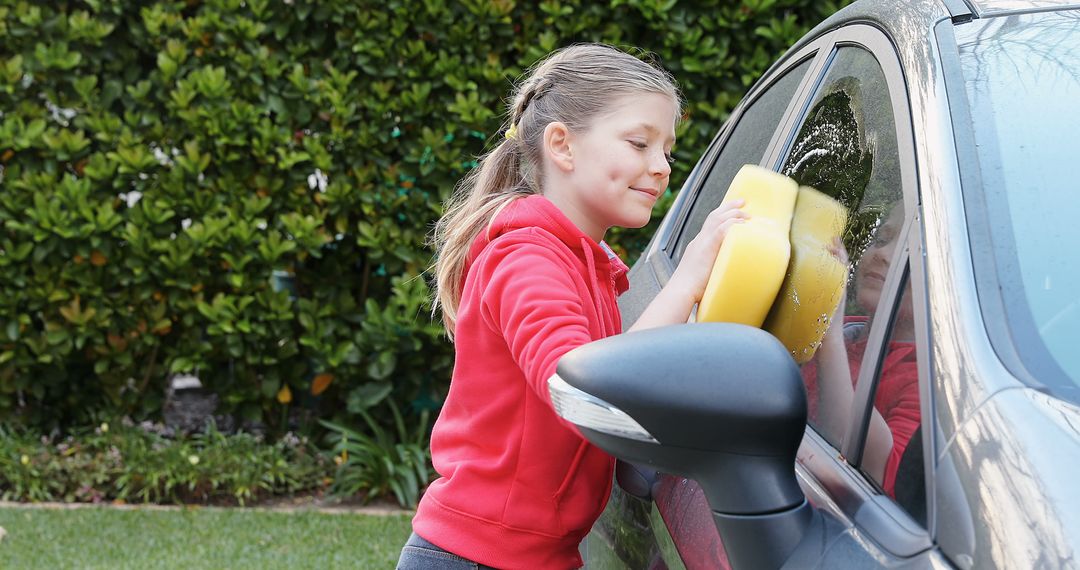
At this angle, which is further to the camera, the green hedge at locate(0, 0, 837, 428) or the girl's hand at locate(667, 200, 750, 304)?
the green hedge at locate(0, 0, 837, 428)

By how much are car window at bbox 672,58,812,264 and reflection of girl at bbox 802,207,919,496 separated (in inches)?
31.7

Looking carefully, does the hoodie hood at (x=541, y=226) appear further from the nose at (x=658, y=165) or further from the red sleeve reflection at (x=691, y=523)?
the red sleeve reflection at (x=691, y=523)

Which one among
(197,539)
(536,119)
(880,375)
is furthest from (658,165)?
(197,539)

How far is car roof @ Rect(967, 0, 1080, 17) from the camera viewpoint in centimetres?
163

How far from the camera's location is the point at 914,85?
4.97ft

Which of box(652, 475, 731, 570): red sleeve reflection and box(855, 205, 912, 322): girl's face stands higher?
box(855, 205, 912, 322): girl's face

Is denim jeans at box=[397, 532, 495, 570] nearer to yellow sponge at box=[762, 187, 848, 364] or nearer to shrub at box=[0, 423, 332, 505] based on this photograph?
yellow sponge at box=[762, 187, 848, 364]

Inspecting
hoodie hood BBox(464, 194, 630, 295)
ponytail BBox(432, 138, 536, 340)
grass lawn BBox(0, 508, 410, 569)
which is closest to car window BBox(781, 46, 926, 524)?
hoodie hood BBox(464, 194, 630, 295)

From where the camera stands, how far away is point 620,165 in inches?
74.2

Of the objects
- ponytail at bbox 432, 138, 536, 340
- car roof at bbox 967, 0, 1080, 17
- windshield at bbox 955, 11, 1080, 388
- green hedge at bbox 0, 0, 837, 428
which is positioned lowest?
green hedge at bbox 0, 0, 837, 428

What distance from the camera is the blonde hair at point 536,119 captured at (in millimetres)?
1968

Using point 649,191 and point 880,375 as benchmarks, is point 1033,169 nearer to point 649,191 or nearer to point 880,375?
point 880,375

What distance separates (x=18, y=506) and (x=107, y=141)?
4.84ft

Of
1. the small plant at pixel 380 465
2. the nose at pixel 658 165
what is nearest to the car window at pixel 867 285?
the nose at pixel 658 165
